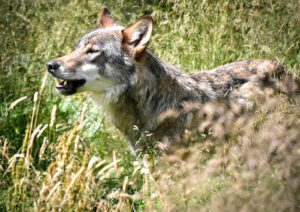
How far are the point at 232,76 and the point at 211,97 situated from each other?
37 cm

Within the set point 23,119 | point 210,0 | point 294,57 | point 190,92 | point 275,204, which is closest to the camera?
point 275,204

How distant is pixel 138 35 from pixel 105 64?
1.31 ft

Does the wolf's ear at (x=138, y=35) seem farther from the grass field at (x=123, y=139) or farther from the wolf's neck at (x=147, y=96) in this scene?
the grass field at (x=123, y=139)

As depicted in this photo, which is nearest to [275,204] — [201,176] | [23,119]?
[201,176]

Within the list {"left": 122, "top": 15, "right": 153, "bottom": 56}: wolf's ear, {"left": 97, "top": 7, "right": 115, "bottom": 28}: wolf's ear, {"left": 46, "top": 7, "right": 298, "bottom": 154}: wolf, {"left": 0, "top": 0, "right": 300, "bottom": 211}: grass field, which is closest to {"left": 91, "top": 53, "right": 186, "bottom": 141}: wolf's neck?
{"left": 46, "top": 7, "right": 298, "bottom": 154}: wolf

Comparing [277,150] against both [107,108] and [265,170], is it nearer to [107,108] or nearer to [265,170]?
[265,170]

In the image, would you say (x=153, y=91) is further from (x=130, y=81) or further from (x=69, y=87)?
(x=69, y=87)

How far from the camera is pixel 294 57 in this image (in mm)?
5578

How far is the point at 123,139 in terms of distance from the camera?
Result: 4.48m

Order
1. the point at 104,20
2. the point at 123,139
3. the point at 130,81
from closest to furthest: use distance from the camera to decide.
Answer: the point at 130,81
the point at 123,139
the point at 104,20

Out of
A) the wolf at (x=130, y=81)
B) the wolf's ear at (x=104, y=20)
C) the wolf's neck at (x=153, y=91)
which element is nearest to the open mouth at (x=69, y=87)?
the wolf at (x=130, y=81)

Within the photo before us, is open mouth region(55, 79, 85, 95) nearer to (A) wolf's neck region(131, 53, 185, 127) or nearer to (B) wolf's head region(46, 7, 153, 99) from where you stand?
(B) wolf's head region(46, 7, 153, 99)

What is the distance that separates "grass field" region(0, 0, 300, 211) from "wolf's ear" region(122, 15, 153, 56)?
707mm

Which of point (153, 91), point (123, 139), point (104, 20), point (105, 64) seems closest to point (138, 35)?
point (105, 64)
